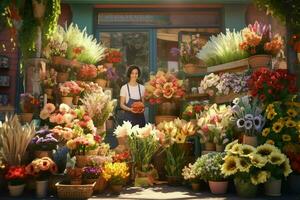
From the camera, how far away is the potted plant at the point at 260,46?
6816mm

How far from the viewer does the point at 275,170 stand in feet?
16.7

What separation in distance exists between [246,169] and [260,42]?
2.73 metres

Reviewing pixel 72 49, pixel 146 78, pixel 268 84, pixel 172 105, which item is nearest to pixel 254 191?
pixel 268 84

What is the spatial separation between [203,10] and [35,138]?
7228 mm

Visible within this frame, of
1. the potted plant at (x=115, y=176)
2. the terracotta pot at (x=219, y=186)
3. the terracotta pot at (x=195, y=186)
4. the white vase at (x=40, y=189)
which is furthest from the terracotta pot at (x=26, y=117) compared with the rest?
the terracotta pot at (x=219, y=186)

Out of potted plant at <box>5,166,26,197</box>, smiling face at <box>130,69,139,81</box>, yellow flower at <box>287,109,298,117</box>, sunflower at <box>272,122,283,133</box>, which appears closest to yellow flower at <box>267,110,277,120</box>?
sunflower at <box>272,122,283,133</box>

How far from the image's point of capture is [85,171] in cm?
519

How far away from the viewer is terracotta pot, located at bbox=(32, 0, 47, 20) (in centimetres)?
636

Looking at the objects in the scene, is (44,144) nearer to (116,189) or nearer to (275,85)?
(116,189)

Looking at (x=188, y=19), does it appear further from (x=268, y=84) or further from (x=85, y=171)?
(x=85, y=171)

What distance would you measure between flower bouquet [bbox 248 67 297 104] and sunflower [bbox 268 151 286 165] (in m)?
0.86

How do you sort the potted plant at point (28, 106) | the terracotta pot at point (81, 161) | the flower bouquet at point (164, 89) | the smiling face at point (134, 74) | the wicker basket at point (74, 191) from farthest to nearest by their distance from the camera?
the smiling face at point (134, 74) < the flower bouquet at point (164, 89) < the potted plant at point (28, 106) < the terracotta pot at point (81, 161) < the wicker basket at point (74, 191)

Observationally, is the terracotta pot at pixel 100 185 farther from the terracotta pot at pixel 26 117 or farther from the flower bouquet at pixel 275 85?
the flower bouquet at pixel 275 85

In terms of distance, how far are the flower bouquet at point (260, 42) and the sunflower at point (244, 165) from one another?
2423 mm
